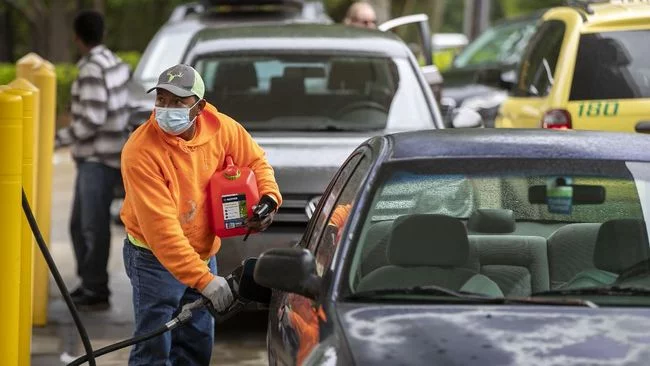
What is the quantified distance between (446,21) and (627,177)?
67.1 m

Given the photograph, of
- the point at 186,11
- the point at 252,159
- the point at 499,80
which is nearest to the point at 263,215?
the point at 252,159

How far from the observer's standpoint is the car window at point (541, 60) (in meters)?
11.6

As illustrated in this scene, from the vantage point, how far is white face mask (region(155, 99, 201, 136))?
6680 millimetres

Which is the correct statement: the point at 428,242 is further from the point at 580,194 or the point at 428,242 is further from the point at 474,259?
the point at 580,194

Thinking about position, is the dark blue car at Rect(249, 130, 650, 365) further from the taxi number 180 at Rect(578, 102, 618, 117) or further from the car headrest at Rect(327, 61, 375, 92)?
the car headrest at Rect(327, 61, 375, 92)

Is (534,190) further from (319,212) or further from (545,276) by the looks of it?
(319,212)

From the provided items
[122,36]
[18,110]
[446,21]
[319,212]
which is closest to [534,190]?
[319,212]

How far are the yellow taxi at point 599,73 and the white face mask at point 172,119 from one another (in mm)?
4413

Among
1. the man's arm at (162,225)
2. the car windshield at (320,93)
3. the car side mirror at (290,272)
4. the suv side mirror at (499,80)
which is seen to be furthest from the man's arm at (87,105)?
the car side mirror at (290,272)

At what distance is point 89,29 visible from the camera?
36.8ft

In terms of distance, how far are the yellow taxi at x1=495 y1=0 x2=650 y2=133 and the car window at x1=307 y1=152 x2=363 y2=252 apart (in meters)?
4.34

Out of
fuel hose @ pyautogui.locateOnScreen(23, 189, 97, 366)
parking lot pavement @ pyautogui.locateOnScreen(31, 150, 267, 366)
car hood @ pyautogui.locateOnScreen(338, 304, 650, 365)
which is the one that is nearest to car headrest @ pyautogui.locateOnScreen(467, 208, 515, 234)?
car hood @ pyautogui.locateOnScreen(338, 304, 650, 365)

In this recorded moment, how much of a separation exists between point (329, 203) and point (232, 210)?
1.97ft

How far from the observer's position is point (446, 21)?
238 ft
